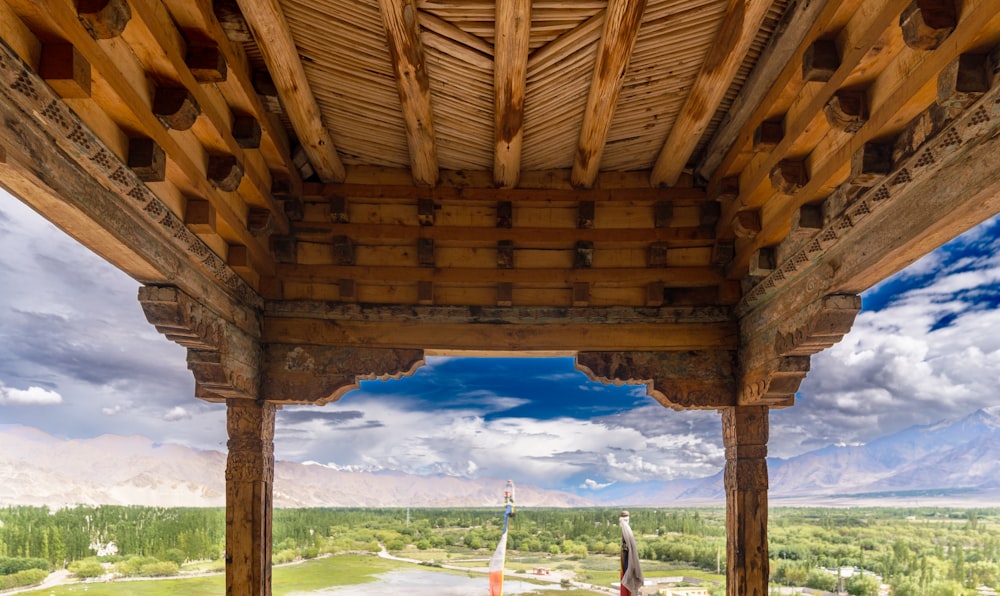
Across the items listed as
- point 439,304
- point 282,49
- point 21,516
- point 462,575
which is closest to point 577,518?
point 462,575

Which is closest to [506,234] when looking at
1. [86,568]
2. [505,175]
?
[505,175]

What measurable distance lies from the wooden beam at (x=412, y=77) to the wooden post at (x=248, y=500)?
93.3 inches

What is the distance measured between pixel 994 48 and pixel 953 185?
0.60 m

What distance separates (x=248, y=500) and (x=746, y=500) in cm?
378

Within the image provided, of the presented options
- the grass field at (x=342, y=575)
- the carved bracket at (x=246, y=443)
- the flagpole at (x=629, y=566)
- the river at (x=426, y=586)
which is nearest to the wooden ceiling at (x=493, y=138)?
the carved bracket at (x=246, y=443)

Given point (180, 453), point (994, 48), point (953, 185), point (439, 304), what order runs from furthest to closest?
1. point (180, 453)
2. point (439, 304)
3. point (953, 185)
4. point (994, 48)

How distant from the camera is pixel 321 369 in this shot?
564cm

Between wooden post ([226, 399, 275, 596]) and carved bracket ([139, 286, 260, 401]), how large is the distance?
225 mm

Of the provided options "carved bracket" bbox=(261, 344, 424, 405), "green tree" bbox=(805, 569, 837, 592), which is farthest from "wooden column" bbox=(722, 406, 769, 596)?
"green tree" bbox=(805, 569, 837, 592)

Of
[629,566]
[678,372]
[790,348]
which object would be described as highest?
[790,348]

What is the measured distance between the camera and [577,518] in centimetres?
1986

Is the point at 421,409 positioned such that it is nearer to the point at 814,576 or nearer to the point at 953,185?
the point at 814,576

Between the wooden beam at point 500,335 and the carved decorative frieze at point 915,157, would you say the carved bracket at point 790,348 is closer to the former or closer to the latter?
the carved decorative frieze at point 915,157

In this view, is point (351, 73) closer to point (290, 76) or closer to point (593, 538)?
point (290, 76)
